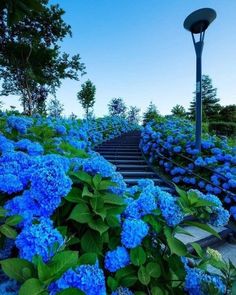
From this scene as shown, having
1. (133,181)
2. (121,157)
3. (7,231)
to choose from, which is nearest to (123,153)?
(121,157)

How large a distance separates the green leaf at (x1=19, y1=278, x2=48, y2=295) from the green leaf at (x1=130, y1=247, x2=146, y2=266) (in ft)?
1.57

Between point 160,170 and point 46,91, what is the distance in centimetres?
2006

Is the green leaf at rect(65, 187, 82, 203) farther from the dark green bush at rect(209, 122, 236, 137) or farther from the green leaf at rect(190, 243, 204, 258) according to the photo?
the dark green bush at rect(209, 122, 236, 137)

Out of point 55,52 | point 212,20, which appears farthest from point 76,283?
point 55,52

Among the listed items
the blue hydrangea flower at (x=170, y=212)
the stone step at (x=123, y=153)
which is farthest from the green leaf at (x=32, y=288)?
the stone step at (x=123, y=153)

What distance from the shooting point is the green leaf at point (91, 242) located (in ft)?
4.00

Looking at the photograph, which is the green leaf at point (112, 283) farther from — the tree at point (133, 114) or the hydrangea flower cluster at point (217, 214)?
the tree at point (133, 114)

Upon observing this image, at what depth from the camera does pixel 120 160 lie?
23.2ft

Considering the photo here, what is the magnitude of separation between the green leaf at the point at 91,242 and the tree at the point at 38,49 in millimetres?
15700

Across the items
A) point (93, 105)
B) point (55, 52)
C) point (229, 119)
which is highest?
point (55, 52)

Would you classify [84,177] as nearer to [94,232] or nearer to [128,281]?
[94,232]

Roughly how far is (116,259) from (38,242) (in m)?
0.40

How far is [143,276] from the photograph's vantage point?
1.21 meters

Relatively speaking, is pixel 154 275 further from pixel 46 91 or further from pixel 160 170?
pixel 46 91
